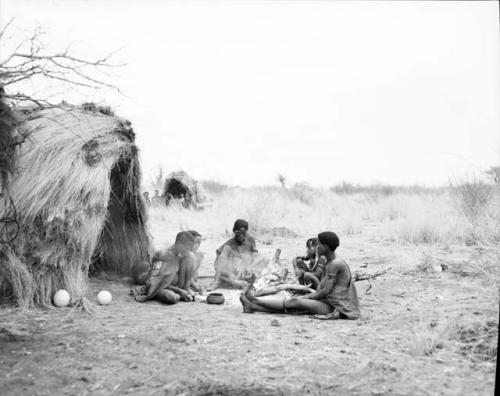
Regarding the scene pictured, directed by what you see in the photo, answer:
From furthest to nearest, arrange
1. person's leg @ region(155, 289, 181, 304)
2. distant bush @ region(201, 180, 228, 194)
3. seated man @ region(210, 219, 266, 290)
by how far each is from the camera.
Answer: distant bush @ region(201, 180, 228, 194) < seated man @ region(210, 219, 266, 290) < person's leg @ region(155, 289, 181, 304)

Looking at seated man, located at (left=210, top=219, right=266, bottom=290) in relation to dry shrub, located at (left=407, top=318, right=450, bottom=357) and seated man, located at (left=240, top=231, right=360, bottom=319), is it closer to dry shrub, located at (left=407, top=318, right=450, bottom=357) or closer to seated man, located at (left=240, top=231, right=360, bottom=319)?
seated man, located at (left=240, top=231, right=360, bottom=319)

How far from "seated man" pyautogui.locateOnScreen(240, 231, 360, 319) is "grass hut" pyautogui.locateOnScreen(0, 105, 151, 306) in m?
2.31

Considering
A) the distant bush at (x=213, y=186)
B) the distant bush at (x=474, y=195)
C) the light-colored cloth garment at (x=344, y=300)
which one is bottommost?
the light-colored cloth garment at (x=344, y=300)

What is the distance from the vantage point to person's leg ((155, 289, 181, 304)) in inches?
266

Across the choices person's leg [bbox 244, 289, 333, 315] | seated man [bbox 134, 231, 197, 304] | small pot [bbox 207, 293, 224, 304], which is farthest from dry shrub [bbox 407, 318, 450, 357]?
seated man [bbox 134, 231, 197, 304]

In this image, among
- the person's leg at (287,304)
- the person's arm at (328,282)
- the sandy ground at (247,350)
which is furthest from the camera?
the person's leg at (287,304)

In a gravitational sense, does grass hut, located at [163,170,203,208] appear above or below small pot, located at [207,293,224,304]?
above

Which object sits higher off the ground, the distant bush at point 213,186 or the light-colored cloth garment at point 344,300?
the distant bush at point 213,186

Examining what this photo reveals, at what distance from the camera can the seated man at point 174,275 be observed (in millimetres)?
6871

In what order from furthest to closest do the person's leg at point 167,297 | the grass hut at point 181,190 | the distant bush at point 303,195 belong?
the distant bush at point 303,195 < the grass hut at point 181,190 < the person's leg at point 167,297

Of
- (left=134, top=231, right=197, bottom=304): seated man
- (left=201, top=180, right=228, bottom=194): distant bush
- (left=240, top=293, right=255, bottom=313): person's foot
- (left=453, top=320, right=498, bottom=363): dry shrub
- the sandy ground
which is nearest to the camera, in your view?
the sandy ground

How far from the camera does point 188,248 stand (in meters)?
7.07

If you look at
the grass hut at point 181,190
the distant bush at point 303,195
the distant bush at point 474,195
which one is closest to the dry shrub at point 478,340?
the distant bush at point 474,195

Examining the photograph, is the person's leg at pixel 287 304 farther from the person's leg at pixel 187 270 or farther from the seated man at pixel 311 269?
the person's leg at pixel 187 270
